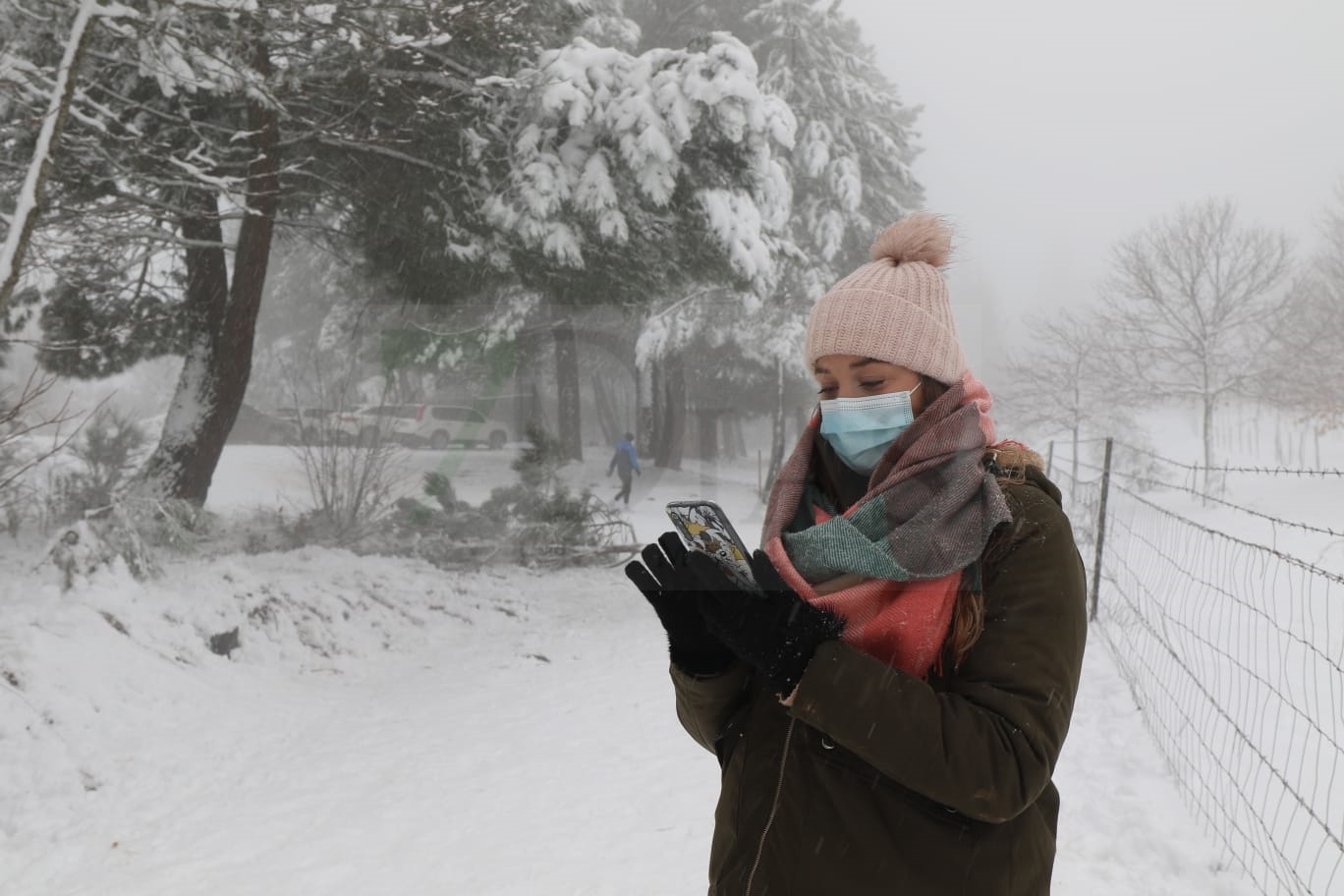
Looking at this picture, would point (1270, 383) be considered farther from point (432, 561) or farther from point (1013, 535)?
point (1013, 535)

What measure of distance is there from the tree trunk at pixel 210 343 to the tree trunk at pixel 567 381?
5703 millimetres

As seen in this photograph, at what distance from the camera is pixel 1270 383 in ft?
66.0

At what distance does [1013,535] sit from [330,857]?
3.87 m

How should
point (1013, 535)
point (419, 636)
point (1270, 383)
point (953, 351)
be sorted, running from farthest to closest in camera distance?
1. point (1270, 383)
2. point (419, 636)
3. point (953, 351)
4. point (1013, 535)

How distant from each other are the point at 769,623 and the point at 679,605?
0.18 meters

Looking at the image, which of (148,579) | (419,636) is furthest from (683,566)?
(419,636)

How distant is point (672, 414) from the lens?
1758cm

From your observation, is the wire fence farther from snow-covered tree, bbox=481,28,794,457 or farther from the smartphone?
snow-covered tree, bbox=481,28,794,457

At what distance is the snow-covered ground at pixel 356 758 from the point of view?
3.71 metres

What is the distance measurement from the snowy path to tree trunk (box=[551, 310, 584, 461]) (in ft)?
25.8

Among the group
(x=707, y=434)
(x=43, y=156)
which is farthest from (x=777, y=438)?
(x=43, y=156)

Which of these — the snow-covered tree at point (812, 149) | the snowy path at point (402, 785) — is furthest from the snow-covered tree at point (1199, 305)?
the snowy path at point (402, 785)

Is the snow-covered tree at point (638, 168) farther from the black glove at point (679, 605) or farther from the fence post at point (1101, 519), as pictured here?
the black glove at point (679, 605)

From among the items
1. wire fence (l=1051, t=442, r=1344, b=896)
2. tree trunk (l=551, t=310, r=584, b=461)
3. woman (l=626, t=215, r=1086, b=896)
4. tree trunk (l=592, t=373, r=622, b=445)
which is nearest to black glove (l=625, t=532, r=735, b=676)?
woman (l=626, t=215, r=1086, b=896)
